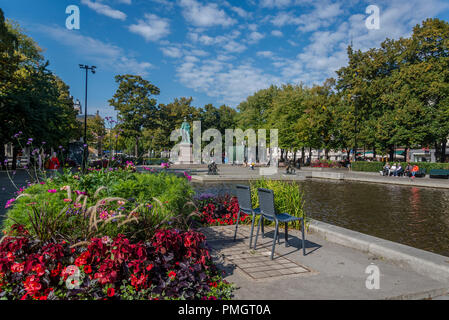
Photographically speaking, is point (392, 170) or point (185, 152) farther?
point (185, 152)

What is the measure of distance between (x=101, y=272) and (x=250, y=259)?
7.64ft

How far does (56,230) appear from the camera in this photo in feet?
11.9

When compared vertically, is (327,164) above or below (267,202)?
below

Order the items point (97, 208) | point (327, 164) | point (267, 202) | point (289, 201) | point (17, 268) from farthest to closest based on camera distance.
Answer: point (327, 164) < point (289, 201) < point (267, 202) < point (97, 208) < point (17, 268)

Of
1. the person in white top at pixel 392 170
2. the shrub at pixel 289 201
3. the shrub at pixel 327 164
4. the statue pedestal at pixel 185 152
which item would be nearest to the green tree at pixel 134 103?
the statue pedestal at pixel 185 152

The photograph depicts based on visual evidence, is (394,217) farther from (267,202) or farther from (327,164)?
(327,164)

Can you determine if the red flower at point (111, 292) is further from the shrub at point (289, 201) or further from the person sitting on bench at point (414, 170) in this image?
the person sitting on bench at point (414, 170)

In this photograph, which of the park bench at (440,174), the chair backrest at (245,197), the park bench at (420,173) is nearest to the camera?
the chair backrest at (245,197)

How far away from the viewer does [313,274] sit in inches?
157

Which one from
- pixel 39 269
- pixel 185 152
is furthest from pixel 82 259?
pixel 185 152

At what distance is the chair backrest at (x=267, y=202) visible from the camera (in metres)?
4.78

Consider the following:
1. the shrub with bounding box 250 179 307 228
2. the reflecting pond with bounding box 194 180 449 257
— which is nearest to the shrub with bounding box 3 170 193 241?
the shrub with bounding box 250 179 307 228
